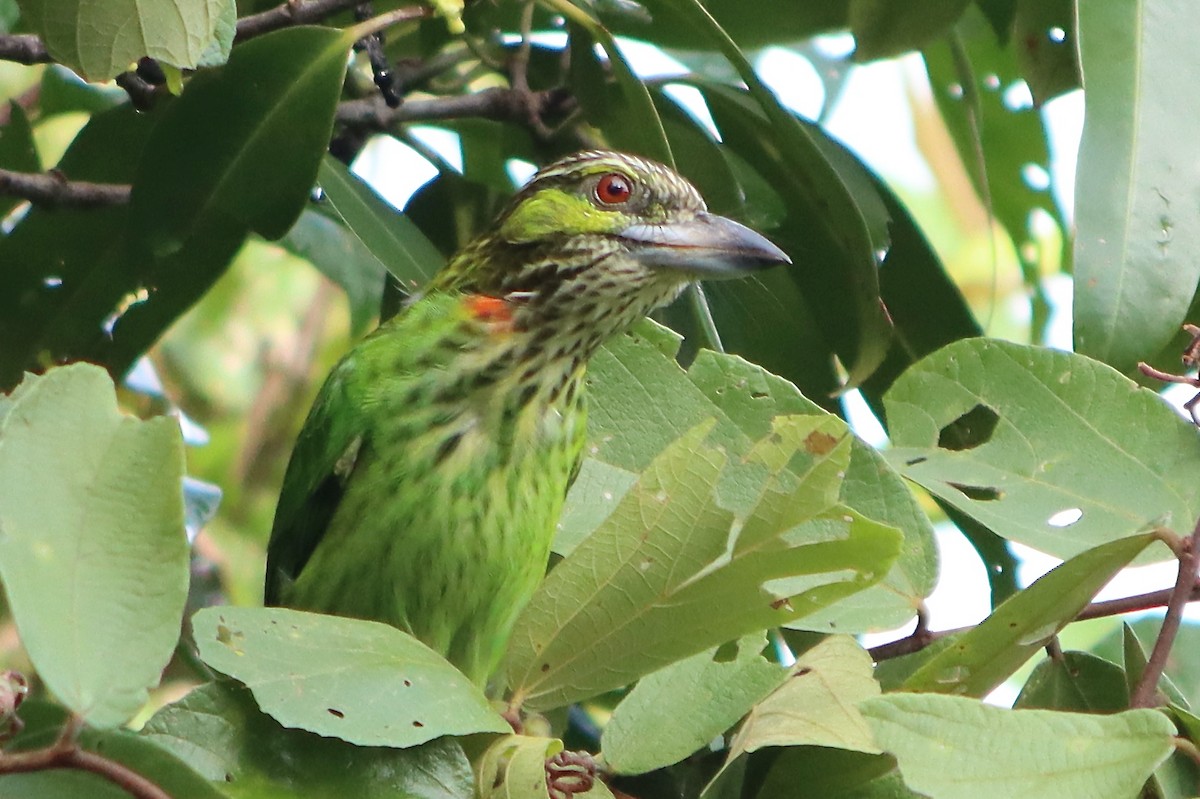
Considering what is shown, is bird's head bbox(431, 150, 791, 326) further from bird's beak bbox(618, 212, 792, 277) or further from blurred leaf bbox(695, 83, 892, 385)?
blurred leaf bbox(695, 83, 892, 385)

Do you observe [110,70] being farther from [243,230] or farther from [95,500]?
[95,500]

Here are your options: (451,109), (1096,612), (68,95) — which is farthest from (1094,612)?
(68,95)

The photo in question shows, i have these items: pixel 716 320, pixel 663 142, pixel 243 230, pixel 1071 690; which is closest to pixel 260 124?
pixel 243 230

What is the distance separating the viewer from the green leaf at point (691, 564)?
1988mm

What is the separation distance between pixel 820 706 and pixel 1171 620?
451 mm

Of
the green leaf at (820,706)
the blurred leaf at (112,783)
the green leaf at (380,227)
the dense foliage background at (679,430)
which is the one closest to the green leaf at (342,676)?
the dense foliage background at (679,430)

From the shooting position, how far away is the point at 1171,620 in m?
1.99

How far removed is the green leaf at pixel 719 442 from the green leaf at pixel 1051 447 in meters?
0.07

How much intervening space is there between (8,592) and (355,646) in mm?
494

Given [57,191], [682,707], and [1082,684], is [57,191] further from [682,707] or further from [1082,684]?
[1082,684]

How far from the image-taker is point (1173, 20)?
8.13 ft

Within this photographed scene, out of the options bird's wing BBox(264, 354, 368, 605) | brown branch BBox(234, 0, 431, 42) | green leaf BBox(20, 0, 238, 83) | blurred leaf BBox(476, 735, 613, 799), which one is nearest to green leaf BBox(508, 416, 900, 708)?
blurred leaf BBox(476, 735, 613, 799)

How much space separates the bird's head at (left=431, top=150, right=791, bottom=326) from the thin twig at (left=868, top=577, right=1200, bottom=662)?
804mm

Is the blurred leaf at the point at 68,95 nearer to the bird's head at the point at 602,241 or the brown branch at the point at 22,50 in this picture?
the brown branch at the point at 22,50
